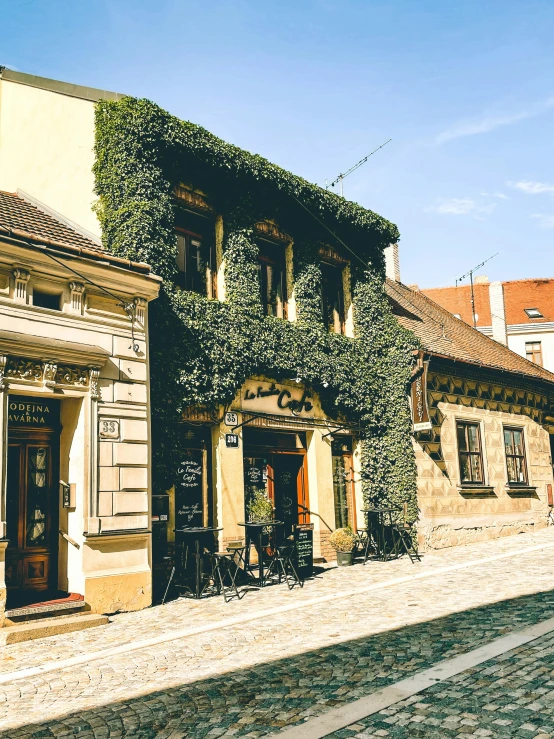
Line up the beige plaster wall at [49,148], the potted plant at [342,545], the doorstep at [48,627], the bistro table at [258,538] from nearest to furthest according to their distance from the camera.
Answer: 1. the doorstep at [48,627]
2. the bistro table at [258,538]
3. the beige plaster wall at [49,148]
4. the potted plant at [342,545]

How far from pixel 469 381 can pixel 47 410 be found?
468 inches

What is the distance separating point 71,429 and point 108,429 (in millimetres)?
551

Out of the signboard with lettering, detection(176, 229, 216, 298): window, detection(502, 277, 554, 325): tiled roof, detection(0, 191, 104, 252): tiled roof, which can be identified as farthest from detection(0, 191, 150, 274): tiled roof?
detection(502, 277, 554, 325): tiled roof

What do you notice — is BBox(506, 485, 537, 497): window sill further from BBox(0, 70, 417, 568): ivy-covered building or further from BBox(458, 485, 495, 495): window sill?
BBox(0, 70, 417, 568): ivy-covered building

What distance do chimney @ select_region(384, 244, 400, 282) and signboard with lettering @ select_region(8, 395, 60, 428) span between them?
15.7m

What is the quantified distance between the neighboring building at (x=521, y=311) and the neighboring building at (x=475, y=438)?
20738 mm

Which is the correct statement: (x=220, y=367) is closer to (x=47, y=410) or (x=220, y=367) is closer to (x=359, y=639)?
(x=47, y=410)

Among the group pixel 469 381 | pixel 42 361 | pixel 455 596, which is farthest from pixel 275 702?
pixel 469 381

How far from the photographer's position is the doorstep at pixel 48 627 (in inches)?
335

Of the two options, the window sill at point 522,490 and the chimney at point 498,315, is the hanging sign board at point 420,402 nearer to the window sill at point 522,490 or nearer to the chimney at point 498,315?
the window sill at point 522,490

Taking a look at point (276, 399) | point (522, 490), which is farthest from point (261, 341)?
point (522, 490)

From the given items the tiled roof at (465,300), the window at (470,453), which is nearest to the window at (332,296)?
the window at (470,453)

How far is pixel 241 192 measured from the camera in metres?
14.4

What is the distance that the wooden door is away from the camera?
10.0m
